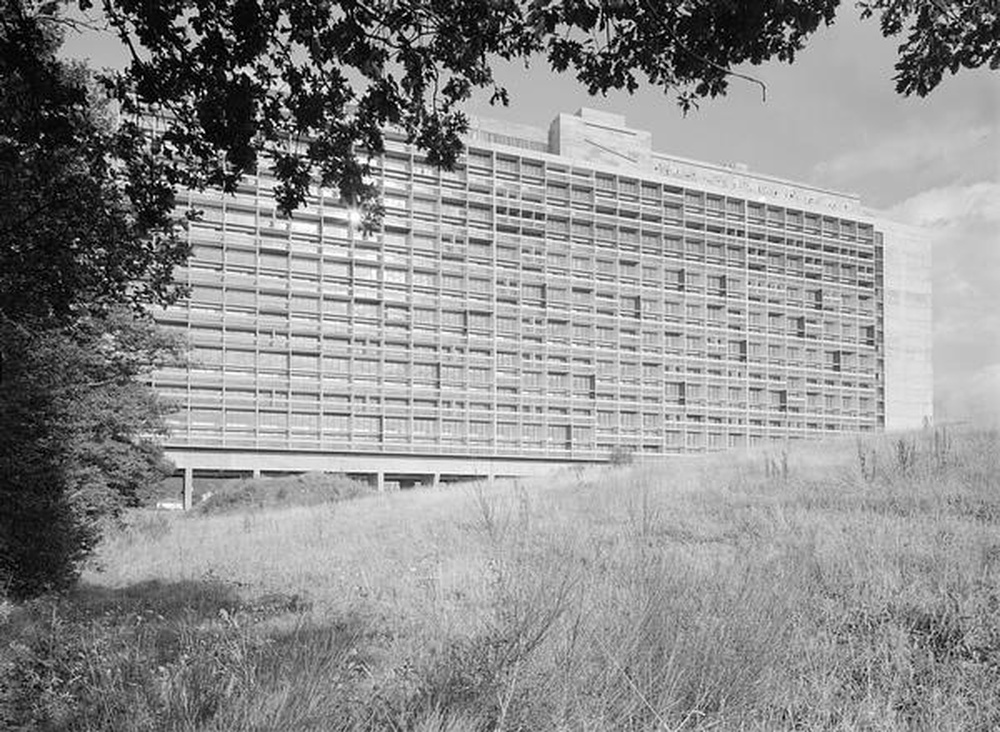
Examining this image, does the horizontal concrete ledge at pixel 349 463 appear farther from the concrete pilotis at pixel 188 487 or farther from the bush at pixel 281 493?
the bush at pixel 281 493

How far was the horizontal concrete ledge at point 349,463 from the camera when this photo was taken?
206 feet

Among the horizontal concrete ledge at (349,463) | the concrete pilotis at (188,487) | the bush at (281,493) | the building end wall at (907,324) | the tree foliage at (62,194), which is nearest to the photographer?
the tree foliage at (62,194)

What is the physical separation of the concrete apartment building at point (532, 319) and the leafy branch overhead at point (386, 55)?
194ft

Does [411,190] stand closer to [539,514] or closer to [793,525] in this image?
[539,514]

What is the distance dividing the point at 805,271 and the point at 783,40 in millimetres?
89516

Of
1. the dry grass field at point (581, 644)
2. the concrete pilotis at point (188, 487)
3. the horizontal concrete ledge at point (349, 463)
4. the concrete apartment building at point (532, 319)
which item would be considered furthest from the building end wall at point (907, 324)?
the dry grass field at point (581, 644)

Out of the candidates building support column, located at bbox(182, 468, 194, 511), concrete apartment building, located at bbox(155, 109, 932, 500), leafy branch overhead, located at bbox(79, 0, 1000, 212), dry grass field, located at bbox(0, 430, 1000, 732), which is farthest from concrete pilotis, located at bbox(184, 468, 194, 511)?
leafy branch overhead, located at bbox(79, 0, 1000, 212)

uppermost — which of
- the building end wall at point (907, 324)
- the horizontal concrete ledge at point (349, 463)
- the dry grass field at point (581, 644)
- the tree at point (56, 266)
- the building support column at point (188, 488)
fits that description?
→ the building end wall at point (907, 324)

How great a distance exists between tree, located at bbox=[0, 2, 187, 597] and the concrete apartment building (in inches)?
1888

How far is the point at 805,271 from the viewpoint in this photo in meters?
88.6

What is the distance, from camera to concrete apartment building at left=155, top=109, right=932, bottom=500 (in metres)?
65.7

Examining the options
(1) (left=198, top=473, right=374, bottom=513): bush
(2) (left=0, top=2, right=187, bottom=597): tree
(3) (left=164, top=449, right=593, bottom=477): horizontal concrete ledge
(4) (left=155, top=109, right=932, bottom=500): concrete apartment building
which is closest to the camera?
(2) (left=0, top=2, right=187, bottom=597): tree

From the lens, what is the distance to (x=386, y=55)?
534 centimetres

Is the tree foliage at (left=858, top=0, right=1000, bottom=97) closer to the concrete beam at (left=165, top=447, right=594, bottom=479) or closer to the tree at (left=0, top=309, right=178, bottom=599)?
the tree at (left=0, top=309, right=178, bottom=599)
